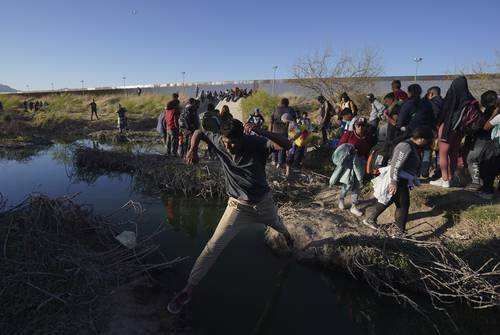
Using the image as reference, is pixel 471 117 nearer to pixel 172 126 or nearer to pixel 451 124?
pixel 451 124

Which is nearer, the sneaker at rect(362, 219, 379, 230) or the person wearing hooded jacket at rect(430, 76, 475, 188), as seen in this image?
the sneaker at rect(362, 219, 379, 230)

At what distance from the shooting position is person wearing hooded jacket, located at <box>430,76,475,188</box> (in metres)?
5.39

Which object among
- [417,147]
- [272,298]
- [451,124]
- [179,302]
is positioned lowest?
[272,298]

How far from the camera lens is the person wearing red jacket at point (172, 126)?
8.94 meters

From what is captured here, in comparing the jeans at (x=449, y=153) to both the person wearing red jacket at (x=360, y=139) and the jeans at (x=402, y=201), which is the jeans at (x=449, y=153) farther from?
the jeans at (x=402, y=201)

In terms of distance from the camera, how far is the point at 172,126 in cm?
905

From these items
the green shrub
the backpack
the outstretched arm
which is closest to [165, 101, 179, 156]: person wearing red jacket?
the outstretched arm

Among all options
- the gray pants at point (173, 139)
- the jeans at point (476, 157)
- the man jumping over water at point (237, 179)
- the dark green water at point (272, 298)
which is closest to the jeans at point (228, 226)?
the man jumping over water at point (237, 179)

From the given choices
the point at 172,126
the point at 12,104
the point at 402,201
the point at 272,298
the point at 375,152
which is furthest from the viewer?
the point at 12,104

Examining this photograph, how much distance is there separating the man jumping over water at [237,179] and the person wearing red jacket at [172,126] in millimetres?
5729

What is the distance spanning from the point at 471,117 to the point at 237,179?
424 centimetres

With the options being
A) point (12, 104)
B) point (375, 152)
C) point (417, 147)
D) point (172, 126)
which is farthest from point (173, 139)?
point (12, 104)

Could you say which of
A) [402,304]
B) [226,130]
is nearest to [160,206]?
[226,130]

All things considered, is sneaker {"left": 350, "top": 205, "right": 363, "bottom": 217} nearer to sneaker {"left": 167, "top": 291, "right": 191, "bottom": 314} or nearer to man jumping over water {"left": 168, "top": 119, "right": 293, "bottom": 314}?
man jumping over water {"left": 168, "top": 119, "right": 293, "bottom": 314}
